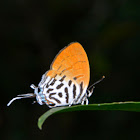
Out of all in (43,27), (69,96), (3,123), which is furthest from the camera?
(43,27)

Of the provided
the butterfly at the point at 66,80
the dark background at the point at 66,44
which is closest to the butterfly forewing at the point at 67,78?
the butterfly at the point at 66,80

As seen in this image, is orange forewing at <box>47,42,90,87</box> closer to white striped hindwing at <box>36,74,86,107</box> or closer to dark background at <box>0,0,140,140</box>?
white striped hindwing at <box>36,74,86,107</box>

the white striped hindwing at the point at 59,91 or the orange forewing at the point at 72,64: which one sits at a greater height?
the orange forewing at the point at 72,64

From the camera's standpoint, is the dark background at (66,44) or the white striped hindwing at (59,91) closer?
the white striped hindwing at (59,91)

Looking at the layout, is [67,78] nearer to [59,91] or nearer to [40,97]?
[59,91]

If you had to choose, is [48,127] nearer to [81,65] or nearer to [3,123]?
[3,123]

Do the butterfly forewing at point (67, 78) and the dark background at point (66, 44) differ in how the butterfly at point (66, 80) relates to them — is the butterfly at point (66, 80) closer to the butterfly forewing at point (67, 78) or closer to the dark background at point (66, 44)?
the butterfly forewing at point (67, 78)

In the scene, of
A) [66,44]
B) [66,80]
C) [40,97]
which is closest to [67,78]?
[66,80]

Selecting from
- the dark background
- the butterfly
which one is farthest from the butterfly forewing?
the dark background

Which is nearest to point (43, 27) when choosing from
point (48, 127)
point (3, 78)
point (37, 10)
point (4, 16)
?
point (37, 10)
